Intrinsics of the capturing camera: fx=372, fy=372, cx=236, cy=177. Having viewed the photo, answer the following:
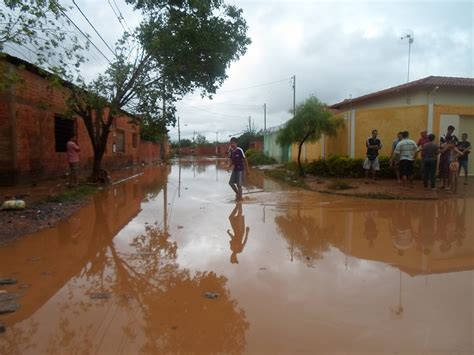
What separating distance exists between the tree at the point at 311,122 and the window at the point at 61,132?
366 inches

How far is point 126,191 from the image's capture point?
12.5 m

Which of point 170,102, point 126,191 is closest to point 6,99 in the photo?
point 126,191

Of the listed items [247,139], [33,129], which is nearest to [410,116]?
[33,129]

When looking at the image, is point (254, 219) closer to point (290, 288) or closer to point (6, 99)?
point (290, 288)

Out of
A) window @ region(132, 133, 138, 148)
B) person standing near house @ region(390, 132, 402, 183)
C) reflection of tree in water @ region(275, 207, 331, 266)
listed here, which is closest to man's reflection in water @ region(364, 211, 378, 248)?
reflection of tree in water @ region(275, 207, 331, 266)

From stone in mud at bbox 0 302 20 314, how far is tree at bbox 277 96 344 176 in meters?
12.6

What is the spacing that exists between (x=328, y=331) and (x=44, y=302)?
270cm

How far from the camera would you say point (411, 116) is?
44.7ft

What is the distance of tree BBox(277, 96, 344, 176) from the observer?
1455cm

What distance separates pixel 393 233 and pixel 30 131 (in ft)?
39.0

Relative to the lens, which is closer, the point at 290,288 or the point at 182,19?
the point at 290,288

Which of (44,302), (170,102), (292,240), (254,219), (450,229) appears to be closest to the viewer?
(44,302)

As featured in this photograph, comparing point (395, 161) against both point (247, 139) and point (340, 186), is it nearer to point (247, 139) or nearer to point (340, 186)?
point (340, 186)

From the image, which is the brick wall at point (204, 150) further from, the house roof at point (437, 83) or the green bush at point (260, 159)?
the house roof at point (437, 83)
